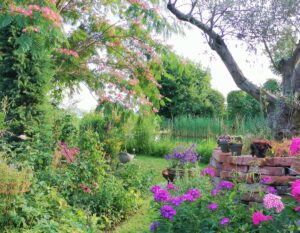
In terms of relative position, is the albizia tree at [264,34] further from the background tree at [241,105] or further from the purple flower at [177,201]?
the background tree at [241,105]

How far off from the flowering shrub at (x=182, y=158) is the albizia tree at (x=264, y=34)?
1830mm

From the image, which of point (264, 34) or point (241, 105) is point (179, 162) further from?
point (241, 105)

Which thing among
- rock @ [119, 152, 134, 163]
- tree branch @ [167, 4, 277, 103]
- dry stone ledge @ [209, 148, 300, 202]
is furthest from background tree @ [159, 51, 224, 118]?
dry stone ledge @ [209, 148, 300, 202]

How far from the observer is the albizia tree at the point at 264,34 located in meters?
7.90

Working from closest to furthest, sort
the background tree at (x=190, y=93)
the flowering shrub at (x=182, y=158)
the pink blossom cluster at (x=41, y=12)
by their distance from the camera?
the pink blossom cluster at (x=41, y=12)
the flowering shrub at (x=182, y=158)
the background tree at (x=190, y=93)

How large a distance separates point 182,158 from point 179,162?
0.70ft

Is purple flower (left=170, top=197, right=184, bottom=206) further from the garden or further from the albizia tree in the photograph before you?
the albizia tree

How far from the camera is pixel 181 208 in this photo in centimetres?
339

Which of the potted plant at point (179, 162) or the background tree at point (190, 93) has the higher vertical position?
the background tree at point (190, 93)

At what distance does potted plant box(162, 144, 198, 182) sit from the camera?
6.83 metres

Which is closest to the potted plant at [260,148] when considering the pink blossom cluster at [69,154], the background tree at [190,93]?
the pink blossom cluster at [69,154]

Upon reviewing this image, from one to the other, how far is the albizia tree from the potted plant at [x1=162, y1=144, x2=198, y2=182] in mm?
1843

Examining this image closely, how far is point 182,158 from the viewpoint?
7.00 m

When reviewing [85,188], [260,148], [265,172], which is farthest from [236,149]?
[85,188]
